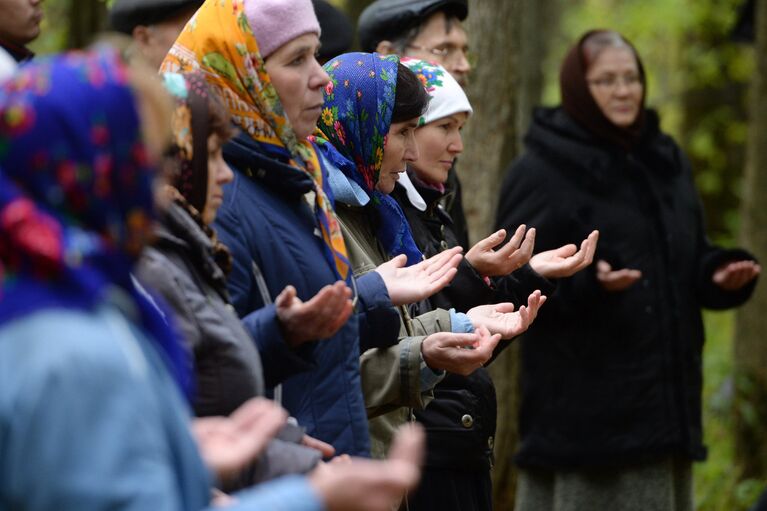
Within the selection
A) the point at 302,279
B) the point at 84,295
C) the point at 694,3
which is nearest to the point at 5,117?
the point at 84,295

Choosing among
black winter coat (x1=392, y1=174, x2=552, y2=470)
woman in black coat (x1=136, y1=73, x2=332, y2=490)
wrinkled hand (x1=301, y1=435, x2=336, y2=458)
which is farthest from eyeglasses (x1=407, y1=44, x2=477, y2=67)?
wrinkled hand (x1=301, y1=435, x2=336, y2=458)

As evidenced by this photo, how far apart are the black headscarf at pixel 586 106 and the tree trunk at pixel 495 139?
323 millimetres

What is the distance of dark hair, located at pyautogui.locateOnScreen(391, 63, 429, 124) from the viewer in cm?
446

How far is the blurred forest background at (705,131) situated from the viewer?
7.07 metres

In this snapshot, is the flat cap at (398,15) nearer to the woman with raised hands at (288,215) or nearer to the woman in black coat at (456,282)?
the woman in black coat at (456,282)

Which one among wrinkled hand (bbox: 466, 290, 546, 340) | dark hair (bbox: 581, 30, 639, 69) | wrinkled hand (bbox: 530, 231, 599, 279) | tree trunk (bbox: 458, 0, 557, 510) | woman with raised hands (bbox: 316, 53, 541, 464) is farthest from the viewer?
tree trunk (bbox: 458, 0, 557, 510)

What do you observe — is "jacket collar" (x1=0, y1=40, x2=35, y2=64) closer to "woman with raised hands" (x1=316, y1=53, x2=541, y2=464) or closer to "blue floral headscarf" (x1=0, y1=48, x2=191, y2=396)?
"woman with raised hands" (x1=316, y1=53, x2=541, y2=464)

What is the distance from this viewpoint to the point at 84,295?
1.93 m

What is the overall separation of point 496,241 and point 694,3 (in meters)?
9.78

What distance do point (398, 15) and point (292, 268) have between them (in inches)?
122

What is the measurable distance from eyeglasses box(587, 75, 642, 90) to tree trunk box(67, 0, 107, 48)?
4.32 metres

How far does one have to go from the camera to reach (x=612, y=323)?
6.43 m

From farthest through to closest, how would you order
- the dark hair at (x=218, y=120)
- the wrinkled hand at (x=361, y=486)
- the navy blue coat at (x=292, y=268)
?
the navy blue coat at (x=292, y=268) < the dark hair at (x=218, y=120) < the wrinkled hand at (x=361, y=486)

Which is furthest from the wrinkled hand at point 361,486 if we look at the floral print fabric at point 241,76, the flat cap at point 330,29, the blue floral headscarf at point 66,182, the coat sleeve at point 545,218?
the flat cap at point 330,29
